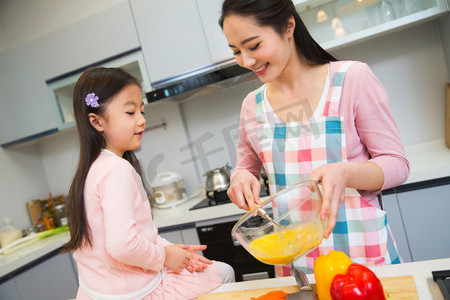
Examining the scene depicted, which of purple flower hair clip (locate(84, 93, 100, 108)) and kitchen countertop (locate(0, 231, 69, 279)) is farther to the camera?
kitchen countertop (locate(0, 231, 69, 279))

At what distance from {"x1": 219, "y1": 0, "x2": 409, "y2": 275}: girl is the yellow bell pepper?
0.69ft

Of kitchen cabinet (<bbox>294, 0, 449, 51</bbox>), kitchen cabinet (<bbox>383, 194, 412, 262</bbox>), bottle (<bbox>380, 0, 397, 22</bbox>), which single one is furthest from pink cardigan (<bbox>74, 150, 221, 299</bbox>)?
bottle (<bbox>380, 0, 397, 22</bbox>)

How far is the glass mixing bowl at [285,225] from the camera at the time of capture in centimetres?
68

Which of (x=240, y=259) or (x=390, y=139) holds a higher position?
(x=390, y=139)

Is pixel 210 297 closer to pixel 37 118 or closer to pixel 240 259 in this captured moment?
pixel 240 259

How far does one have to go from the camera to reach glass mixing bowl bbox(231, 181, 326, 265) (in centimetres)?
68

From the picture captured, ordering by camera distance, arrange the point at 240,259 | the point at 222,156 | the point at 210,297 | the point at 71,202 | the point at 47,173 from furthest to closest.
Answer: the point at 47,173 → the point at 222,156 → the point at 240,259 → the point at 71,202 → the point at 210,297

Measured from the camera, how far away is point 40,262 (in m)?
2.23

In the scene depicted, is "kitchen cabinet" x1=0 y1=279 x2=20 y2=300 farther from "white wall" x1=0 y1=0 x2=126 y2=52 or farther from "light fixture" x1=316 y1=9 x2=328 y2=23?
"light fixture" x1=316 y1=9 x2=328 y2=23

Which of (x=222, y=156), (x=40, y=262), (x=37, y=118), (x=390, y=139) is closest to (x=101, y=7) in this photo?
(x=37, y=118)

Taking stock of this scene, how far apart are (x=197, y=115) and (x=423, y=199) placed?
162 centimetres

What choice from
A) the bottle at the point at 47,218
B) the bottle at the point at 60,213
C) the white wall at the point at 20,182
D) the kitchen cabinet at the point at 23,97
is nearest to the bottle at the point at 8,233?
the white wall at the point at 20,182

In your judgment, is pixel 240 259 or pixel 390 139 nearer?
pixel 390 139

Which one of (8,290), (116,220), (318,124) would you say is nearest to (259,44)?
(318,124)
